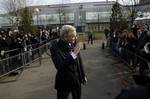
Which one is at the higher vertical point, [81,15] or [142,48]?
[81,15]

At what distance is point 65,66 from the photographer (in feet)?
19.6

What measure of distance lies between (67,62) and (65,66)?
8 centimetres

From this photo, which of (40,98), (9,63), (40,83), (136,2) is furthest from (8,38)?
(136,2)

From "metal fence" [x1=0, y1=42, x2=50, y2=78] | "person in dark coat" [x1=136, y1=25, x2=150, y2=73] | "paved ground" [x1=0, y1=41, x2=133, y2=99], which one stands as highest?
"person in dark coat" [x1=136, y1=25, x2=150, y2=73]

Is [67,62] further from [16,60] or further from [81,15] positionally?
[81,15]

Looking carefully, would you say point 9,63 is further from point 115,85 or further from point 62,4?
point 62,4

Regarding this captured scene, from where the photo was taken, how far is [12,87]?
42.1 ft

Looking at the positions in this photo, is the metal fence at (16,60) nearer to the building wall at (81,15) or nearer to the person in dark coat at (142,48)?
the person in dark coat at (142,48)

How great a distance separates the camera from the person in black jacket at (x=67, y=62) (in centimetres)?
594

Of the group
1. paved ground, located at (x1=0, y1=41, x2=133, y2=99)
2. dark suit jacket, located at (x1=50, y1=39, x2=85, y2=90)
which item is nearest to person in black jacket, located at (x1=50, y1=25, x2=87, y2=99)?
dark suit jacket, located at (x1=50, y1=39, x2=85, y2=90)

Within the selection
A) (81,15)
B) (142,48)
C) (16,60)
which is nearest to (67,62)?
(142,48)

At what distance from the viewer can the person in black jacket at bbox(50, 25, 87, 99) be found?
594cm

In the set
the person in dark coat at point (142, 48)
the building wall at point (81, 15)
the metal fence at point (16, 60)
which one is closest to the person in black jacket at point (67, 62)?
the person in dark coat at point (142, 48)

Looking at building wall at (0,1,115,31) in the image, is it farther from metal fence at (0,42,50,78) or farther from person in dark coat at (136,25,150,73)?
person in dark coat at (136,25,150,73)
